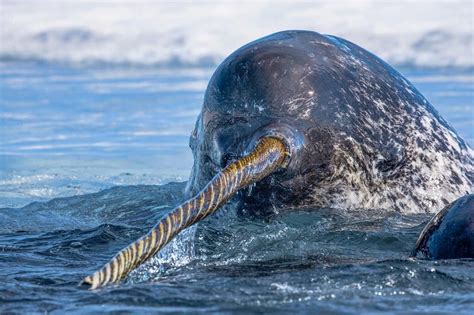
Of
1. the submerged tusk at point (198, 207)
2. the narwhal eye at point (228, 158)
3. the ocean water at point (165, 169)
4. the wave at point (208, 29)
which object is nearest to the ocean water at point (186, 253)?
the ocean water at point (165, 169)

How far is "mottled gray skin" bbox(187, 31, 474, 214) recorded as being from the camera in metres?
6.20

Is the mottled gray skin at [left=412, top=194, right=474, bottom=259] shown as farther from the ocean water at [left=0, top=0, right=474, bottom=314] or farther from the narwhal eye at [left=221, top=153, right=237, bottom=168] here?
the narwhal eye at [left=221, top=153, right=237, bottom=168]

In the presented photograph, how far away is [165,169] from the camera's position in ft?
34.3

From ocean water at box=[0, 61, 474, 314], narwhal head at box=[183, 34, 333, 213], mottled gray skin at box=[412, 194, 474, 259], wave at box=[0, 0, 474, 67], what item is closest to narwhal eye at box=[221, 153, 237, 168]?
narwhal head at box=[183, 34, 333, 213]

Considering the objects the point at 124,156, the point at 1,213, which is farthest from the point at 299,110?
the point at 124,156

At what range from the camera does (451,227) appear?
5348 millimetres

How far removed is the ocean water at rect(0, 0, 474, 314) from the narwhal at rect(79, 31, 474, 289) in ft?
0.44

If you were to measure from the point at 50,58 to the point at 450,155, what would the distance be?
14718 mm

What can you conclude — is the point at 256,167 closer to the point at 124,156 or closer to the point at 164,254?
the point at 164,254

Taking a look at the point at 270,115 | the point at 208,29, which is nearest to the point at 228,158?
the point at 270,115

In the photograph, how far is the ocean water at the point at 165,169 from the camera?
4723 millimetres

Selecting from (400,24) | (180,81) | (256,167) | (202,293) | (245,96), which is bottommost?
(202,293)

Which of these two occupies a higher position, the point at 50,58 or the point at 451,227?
the point at 50,58

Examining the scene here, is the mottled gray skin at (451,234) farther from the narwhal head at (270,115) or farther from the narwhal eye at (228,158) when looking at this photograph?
the narwhal eye at (228,158)
